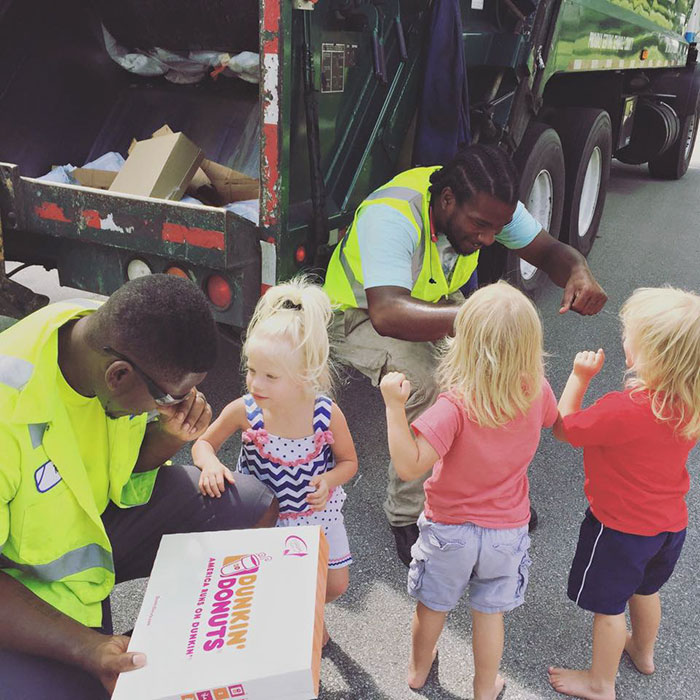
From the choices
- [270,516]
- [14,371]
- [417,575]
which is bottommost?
[417,575]

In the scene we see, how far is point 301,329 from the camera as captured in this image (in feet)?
5.96

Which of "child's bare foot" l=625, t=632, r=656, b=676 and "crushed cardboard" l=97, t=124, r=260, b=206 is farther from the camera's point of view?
"crushed cardboard" l=97, t=124, r=260, b=206

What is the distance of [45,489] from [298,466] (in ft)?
2.15

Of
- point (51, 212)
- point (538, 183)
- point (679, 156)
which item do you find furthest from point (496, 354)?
point (679, 156)

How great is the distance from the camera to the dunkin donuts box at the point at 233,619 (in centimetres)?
133

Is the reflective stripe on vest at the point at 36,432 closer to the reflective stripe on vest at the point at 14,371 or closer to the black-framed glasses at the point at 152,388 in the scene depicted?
the reflective stripe on vest at the point at 14,371

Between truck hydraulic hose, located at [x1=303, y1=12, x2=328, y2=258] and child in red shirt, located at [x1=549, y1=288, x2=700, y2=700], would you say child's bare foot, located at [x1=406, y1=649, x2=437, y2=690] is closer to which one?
child in red shirt, located at [x1=549, y1=288, x2=700, y2=700]

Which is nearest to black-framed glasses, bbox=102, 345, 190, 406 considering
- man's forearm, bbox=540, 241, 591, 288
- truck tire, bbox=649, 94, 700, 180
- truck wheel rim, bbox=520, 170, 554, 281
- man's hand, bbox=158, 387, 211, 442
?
man's hand, bbox=158, 387, 211, 442

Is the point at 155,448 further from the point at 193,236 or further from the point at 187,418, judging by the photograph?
the point at 193,236

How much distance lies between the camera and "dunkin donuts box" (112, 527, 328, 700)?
133 cm

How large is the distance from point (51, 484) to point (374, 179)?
1.91 m

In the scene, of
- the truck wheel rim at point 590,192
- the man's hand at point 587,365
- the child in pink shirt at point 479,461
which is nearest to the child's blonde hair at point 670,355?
the man's hand at point 587,365

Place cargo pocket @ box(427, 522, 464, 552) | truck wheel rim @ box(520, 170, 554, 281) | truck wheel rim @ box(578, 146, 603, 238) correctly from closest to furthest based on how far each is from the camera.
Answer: cargo pocket @ box(427, 522, 464, 552) → truck wheel rim @ box(520, 170, 554, 281) → truck wheel rim @ box(578, 146, 603, 238)

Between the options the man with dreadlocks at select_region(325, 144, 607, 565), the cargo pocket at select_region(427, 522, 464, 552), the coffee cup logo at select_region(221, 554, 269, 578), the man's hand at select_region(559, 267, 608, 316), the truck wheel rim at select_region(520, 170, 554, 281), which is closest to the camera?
the coffee cup logo at select_region(221, 554, 269, 578)
